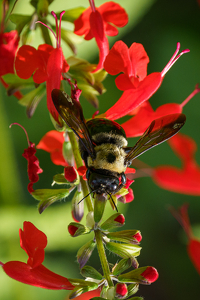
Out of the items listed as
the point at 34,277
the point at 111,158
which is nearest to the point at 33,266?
the point at 34,277

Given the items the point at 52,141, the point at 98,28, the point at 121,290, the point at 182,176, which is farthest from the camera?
the point at 182,176

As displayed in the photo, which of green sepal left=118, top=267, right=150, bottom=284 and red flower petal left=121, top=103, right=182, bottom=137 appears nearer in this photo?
green sepal left=118, top=267, right=150, bottom=284

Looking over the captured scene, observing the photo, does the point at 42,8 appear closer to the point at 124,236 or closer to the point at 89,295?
the point at 124,236

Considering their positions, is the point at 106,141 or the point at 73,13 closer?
the point at 106,141

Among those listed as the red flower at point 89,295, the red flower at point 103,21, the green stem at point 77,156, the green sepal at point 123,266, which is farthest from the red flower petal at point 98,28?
the red flower at point 89,295

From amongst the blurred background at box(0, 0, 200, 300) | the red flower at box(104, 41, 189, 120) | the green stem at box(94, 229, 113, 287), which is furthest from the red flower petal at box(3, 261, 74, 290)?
the blurred background at box(0, 0, 200, 300)

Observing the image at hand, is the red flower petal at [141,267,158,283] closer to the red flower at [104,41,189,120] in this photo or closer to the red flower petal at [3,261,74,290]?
the red flower petal at [3,261,74,290]

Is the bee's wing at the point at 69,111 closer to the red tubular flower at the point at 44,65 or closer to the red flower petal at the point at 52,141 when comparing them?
the red tubular flower at the point at 44,65
